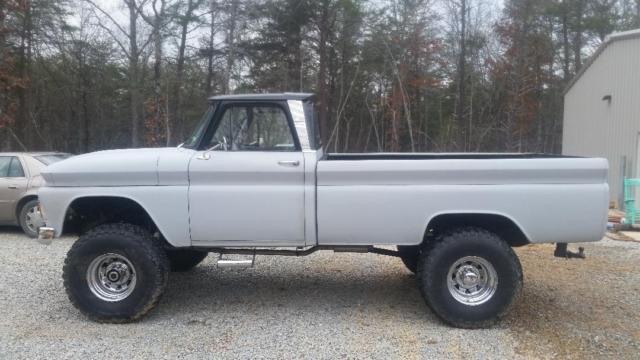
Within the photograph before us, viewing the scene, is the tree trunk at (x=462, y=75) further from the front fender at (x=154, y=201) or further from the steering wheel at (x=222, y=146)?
the front fender at (x=154, y=201)

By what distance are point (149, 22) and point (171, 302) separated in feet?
59.0

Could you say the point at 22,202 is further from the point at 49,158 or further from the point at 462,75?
the point at 462,75

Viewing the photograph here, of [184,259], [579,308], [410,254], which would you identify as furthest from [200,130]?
[579,308]

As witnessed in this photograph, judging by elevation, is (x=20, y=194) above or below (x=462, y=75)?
below

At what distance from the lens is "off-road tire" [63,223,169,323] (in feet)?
16.6

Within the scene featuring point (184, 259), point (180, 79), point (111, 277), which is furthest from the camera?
point (180, 79)

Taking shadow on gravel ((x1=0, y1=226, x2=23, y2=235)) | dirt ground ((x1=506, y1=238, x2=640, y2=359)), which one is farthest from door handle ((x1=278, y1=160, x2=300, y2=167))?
shadow on gravel ((x1=0, y1=226, x2=23, y2=235))

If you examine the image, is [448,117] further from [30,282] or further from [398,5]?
[30,282]

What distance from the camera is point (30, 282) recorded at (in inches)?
257

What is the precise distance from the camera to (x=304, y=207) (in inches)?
195

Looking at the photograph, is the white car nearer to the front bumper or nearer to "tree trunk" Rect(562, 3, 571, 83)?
the front bumper

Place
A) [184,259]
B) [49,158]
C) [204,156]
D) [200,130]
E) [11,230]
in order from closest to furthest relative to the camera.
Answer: [204,156] → [200,130] → [184,259] → [49,158] → [11,230]

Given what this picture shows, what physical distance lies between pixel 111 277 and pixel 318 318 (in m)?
2.08

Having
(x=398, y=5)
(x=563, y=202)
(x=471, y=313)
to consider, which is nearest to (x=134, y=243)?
(x=471, y=313)
